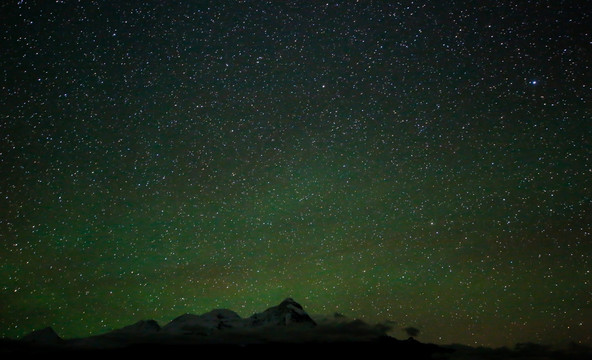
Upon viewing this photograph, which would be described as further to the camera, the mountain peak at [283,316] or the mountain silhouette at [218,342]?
the mountain peak at [283,316]

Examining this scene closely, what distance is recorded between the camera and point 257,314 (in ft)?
262

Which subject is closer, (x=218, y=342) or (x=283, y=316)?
(x=218, y=342)

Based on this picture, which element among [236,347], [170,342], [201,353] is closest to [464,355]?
[236,347]

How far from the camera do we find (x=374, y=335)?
4891cm

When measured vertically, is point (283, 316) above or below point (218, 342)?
above

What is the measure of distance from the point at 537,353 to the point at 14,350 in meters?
47.5

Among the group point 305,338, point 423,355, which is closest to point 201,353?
point 305,338

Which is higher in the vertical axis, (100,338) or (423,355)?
(100,338)

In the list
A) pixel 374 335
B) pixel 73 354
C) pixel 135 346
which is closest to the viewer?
pixel 73 354

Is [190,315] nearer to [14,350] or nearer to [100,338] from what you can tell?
[100,338]

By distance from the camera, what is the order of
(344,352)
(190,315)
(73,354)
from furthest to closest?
(190,315), (344,352), (73,354)

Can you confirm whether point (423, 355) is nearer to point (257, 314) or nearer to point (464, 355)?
point (464, 355)

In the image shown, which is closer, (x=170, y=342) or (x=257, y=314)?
(x=170, y=342)

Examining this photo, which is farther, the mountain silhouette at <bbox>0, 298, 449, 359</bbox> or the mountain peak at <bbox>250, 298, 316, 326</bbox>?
the mountain peak at <bbox>250, 298, 316, 326</bbox>
